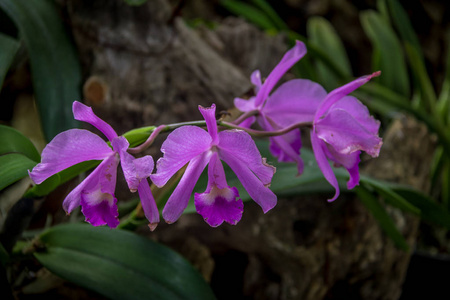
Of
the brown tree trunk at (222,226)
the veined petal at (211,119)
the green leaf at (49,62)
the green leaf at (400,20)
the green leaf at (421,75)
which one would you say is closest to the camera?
the veined petal at (211,119)

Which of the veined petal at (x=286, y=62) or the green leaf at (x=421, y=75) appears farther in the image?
the green leaf at (x=421, y=75)

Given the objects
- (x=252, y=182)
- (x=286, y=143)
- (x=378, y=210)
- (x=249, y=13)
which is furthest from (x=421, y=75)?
(x=252, y=182)

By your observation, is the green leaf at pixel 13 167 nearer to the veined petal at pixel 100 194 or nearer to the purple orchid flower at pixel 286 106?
the veined petal at pixel 100 194

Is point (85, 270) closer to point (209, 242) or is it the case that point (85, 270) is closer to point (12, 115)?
point (209, 242)

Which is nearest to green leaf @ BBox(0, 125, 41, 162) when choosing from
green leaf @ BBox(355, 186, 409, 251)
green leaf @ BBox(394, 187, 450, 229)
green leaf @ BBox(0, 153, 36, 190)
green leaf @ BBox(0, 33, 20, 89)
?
green leaf @ BBox(0, 153, 36, 190)

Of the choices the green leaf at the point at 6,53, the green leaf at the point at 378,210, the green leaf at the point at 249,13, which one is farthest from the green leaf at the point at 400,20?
the green leaf at the point at 6,53

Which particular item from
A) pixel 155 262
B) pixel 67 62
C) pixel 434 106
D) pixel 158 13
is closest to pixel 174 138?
pixel 155 262

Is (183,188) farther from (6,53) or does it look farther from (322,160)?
(6,53)
